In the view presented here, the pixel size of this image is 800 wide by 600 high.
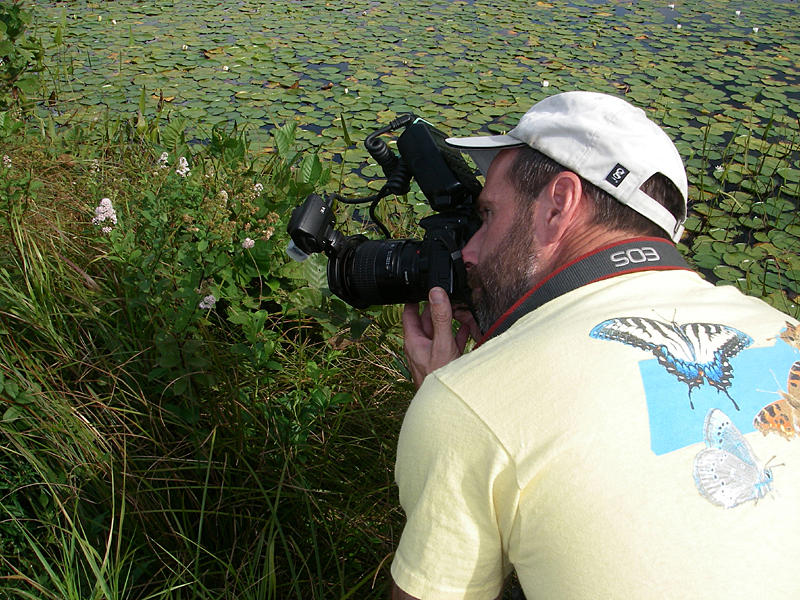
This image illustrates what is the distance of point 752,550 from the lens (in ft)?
2.35

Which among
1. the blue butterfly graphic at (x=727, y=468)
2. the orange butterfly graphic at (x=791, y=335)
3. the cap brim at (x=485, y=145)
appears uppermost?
the cap brim at (x=485, y=145)

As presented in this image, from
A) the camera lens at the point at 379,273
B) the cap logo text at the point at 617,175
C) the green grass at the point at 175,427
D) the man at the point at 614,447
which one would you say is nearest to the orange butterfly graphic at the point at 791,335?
the man at the point at 614,447

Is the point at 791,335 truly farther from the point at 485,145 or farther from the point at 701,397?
the point at 485,145

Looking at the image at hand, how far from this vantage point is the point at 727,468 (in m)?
0.75

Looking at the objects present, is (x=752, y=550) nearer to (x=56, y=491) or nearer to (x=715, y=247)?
(x=56, y=491)

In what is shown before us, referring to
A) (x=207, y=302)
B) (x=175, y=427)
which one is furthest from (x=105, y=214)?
(x=175, y=427)

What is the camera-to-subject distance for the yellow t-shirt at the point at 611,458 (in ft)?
2.36

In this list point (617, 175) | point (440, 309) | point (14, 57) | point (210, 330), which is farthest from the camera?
point (14, 57)

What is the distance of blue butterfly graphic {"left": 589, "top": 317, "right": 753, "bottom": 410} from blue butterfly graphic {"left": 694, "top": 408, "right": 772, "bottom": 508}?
38 millimetres

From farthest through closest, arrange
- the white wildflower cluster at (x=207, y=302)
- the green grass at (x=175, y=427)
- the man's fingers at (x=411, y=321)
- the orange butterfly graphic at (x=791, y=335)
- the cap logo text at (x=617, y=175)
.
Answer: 1. the white wildflower cluster at (x=207, y=302)
2. the green grass at (x=175, y=427)
3. the man's fingers at (x=411, y=321)
4. the cap logo text at (x=617, y=175)
5. the orange butterfly graphic at (x=791, y=335)

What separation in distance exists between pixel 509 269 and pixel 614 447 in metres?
0.46

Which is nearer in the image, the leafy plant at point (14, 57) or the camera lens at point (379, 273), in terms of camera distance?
the camera lens at point (379, 273)

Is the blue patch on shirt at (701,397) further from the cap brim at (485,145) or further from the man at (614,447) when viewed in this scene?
the cap brim at (485,145)

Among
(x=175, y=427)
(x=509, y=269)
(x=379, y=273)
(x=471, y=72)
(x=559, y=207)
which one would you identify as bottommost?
(x=175, y=427)
